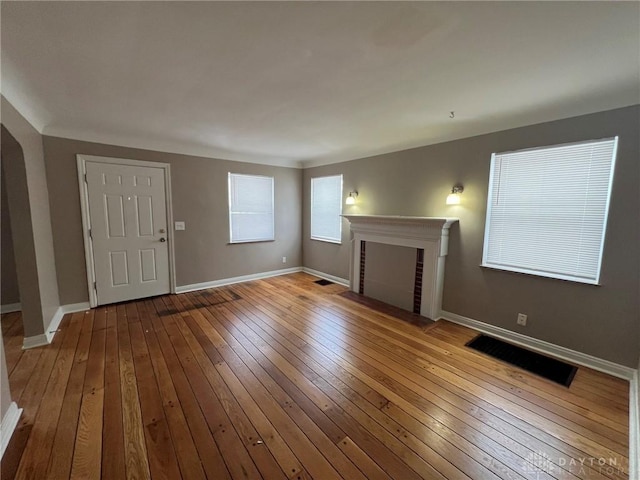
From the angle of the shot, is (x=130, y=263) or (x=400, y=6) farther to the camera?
(x=130, y=263)

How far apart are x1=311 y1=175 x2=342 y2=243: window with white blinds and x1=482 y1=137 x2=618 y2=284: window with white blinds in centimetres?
255

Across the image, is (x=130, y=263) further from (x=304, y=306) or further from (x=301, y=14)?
(x=301, y=14)

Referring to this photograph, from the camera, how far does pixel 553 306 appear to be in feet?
8.48

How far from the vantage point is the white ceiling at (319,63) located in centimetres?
133

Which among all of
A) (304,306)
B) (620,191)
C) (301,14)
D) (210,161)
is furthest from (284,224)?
(620,191)

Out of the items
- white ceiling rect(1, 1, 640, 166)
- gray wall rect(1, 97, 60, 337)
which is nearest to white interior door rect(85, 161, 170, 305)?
gray wall rect(1, 97, 60, 337)

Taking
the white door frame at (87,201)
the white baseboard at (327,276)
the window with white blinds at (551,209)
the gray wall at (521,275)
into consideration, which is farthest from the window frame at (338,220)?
the white door frame at (87,201)

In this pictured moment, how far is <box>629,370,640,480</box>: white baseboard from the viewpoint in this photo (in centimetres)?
145

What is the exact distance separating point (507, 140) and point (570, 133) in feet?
1.63

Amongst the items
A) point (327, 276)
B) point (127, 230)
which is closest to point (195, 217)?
point (127, 230)

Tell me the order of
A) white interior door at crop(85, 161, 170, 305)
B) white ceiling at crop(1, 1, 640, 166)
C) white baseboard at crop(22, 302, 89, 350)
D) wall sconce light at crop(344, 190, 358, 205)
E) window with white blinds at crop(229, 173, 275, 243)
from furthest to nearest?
1. window with white blinds at crop(229, 173, 275, 243)
2. wall sconce light at crop(344, 190, 358, 205)
3. white interior door at crop(85, 161, 170, 305)
4. white baseboard at crop(22, 302, 89, 350)
5. white ceiling at crop(1, 1, 640, 166)

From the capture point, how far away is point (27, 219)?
2516mm

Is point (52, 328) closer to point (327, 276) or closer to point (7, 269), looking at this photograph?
point (7, 269)

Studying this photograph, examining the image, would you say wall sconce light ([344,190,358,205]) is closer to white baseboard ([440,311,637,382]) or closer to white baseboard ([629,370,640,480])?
white baseboard ([440,311,637,382])
